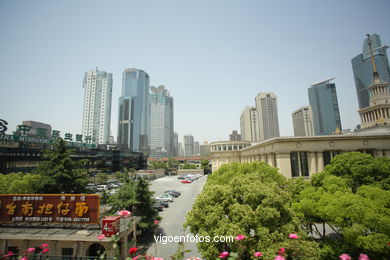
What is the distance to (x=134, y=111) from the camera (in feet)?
569

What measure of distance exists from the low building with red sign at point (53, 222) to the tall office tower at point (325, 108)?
7392 inches

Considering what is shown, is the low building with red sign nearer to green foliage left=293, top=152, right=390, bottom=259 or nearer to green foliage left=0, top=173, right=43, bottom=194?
green foliage left=0, top=173, right=43, bottom=194

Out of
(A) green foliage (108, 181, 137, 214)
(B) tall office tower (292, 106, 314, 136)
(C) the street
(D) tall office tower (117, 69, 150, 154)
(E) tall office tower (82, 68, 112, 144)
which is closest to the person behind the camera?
(C) the street

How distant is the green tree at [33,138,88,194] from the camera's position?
20.6 metres

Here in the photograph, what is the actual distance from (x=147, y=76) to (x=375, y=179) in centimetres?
19385

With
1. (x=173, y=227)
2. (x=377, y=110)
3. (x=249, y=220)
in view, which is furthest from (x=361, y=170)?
(x=377, y=110)

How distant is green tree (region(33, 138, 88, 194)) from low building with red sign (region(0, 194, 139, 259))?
6.32 meters

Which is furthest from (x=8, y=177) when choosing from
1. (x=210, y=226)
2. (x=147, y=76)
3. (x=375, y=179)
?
(x=147, y=76)

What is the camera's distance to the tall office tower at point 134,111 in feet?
551

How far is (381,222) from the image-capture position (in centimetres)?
912

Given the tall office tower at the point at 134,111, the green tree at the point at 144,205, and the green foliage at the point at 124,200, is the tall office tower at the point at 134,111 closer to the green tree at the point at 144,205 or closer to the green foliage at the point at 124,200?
the green foliage at the point at 124,200

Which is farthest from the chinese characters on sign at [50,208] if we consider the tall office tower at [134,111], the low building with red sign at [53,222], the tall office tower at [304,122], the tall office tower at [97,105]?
the tall office tower at [304,122]

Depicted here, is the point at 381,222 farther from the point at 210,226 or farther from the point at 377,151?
the point at 377,151

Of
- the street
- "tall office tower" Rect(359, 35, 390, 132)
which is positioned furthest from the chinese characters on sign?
"tall office tower" Rect(359, 35, 390, 132)
